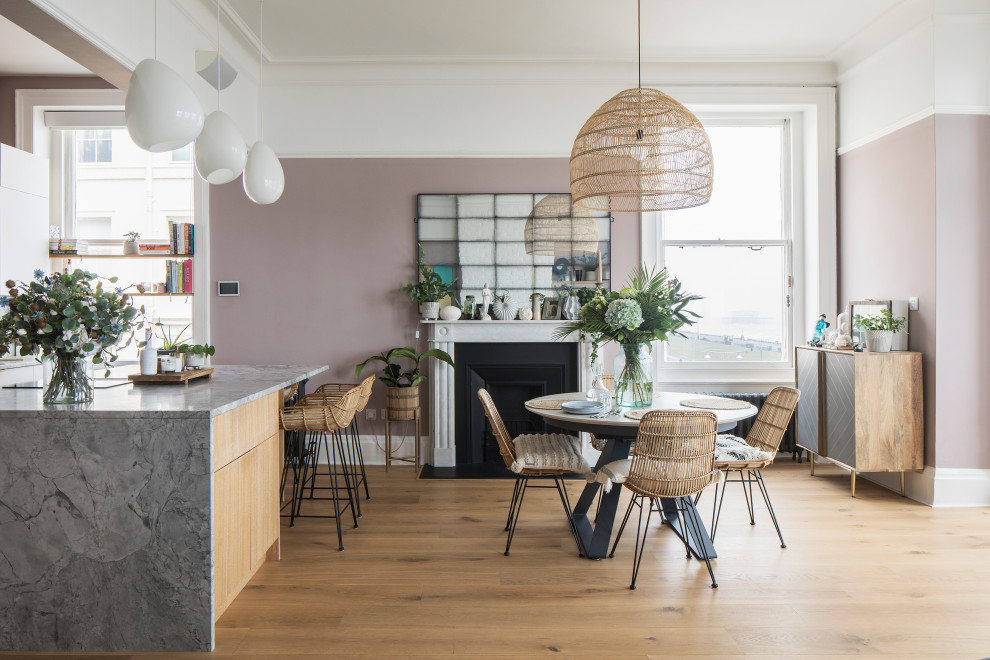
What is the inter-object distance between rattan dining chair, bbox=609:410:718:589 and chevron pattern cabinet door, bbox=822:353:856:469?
1870 millimetres

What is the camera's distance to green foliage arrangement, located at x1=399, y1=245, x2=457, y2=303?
4.93 meters

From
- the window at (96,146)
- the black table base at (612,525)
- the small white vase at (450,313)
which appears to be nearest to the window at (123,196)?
the window at (96,146)

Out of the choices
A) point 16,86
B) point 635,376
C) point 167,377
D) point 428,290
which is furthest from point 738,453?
point 16,86

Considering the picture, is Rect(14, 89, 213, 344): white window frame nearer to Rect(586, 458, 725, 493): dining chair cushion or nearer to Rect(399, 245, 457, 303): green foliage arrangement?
Rect(399, 245, 457, 303): green foliage arrangement

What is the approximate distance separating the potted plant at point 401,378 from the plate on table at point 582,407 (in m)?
1.74

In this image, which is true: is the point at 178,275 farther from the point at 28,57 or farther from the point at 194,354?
the point at 194,354

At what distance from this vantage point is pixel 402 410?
4.76 meters

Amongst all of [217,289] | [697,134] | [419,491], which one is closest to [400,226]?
[217,289]

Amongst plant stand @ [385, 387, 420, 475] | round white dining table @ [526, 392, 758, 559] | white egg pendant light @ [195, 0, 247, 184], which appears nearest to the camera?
white egg pendant light @ [195, 0, 247, 184]

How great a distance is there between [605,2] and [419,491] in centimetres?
352

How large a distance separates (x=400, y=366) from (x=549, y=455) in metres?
2.08

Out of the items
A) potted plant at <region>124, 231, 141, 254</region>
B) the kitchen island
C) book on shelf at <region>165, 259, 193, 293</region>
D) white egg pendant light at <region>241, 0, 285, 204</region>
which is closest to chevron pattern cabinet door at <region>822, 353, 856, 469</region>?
white egg pendant light at <region>241, 0, 285, 204</region>

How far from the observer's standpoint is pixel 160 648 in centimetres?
224

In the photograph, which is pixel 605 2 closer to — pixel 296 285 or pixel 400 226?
pixel 400 226
